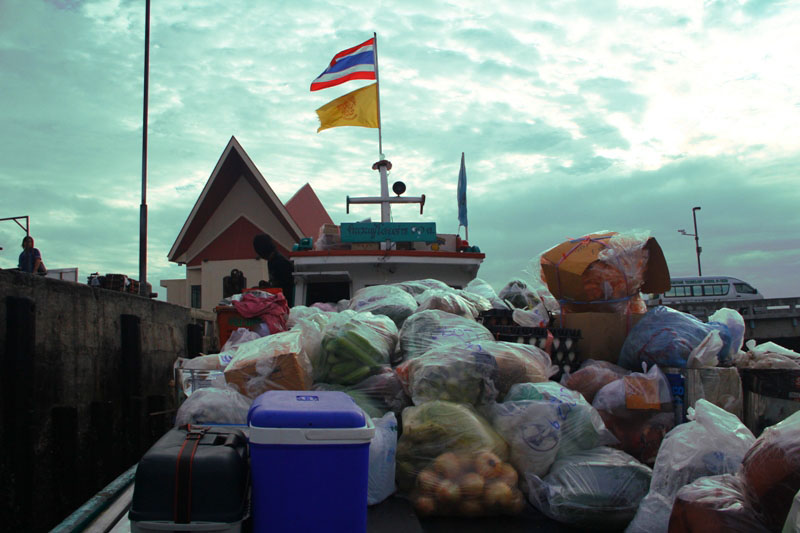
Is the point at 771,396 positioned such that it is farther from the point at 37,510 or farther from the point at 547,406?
the point at 37,510

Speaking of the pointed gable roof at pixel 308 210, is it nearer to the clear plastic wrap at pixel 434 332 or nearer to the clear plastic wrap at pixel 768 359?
the clear plastic wrap at pixel 434 332

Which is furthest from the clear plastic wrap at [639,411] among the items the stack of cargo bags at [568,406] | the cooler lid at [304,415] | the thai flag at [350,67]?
the thai flag at [350,67]

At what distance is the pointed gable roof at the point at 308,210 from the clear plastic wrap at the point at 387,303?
11.8 metres

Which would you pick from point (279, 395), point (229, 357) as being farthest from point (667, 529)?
point (229, 357)

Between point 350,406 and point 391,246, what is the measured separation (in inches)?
183

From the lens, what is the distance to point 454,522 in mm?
2273

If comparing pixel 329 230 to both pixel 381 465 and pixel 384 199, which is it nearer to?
pixel 384 199

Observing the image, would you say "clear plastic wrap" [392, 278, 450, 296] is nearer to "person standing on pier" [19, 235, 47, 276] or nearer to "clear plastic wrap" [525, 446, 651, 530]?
"clear plastic wrap" [525, 446, 651, 530]

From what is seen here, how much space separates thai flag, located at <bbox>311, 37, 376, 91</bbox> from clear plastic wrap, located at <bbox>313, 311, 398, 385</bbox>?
7238 mm

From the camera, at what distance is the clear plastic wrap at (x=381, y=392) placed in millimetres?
3070

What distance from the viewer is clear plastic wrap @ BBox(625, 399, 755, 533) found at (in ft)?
6.77

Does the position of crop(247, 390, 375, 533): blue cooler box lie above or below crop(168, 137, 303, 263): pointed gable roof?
below

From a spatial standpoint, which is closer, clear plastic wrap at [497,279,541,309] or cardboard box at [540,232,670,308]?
cardboard box at [540,232,670,308]

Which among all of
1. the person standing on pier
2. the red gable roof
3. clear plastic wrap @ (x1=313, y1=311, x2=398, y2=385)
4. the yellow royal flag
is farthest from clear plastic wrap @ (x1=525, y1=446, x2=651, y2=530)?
the red gable roof
